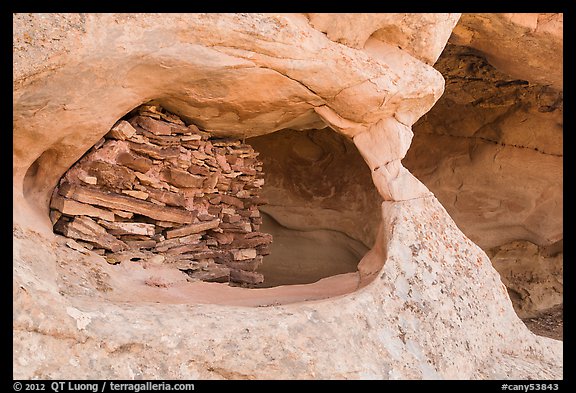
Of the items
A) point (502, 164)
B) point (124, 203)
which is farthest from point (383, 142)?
point (502, 164)

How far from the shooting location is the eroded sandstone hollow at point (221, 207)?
2.54 metres

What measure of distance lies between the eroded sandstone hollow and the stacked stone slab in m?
0.01

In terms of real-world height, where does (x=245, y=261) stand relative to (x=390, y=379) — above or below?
above

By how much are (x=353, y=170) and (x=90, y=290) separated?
13.1 ft

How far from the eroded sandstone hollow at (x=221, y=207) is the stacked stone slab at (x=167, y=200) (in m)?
0.01

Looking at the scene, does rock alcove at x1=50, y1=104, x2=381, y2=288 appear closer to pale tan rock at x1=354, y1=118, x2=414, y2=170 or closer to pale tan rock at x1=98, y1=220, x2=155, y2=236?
pale tan rock at x1=98, y1=220, x2=155, y2=236

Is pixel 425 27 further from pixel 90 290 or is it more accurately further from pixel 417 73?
pixel 90 290

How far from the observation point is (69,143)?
3166 millimetres

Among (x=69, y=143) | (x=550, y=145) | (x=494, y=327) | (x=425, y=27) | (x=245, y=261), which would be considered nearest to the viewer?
(x=69, y=143)

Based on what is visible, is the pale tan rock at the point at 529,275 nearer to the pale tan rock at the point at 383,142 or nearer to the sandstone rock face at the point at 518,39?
the sandstone rock face at the point at 518,39

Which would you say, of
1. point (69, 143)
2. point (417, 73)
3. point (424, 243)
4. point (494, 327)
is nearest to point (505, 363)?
point (494, 327)

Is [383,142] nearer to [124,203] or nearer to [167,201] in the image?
[167,201]

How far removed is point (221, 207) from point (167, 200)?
20.0 inches

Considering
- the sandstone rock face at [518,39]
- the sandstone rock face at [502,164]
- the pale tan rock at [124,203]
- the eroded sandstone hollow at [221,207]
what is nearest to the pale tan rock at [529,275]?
the sandstone rock face at [502,164]
